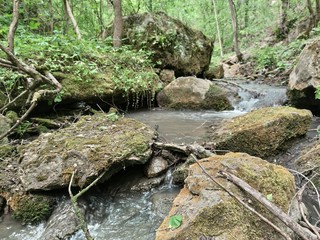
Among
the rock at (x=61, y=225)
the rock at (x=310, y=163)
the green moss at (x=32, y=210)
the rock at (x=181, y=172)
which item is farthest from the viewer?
the rock at (x=181, y=172)

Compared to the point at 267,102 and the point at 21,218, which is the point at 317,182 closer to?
the point at 21,218

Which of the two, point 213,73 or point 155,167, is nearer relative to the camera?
point 155,167

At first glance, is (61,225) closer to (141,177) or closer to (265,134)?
(141,177)

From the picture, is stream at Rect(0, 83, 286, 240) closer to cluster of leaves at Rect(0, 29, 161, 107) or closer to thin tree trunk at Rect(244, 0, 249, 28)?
cluster of leaves at Rect(0, 29, 161, 107)

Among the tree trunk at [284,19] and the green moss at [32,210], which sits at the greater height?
the tree trunk at [284,19]

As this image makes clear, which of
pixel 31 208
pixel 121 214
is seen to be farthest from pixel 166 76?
pixel 31 208

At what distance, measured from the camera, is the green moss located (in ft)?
11.1

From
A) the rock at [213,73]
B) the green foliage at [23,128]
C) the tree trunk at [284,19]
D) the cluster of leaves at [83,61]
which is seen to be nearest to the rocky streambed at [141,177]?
the green foliage at [23,128]

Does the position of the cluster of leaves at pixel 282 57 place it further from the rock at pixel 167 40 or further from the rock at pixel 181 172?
the rock at pixel 181 172

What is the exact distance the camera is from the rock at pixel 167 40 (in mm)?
9781

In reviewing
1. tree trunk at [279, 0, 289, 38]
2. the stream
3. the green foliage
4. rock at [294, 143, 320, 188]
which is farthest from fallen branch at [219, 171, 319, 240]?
tree trunk at [279, 0, 289, 38]

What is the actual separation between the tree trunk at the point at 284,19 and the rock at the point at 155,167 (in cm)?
1588

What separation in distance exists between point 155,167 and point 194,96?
14.7 ft

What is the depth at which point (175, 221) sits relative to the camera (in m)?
2.30
